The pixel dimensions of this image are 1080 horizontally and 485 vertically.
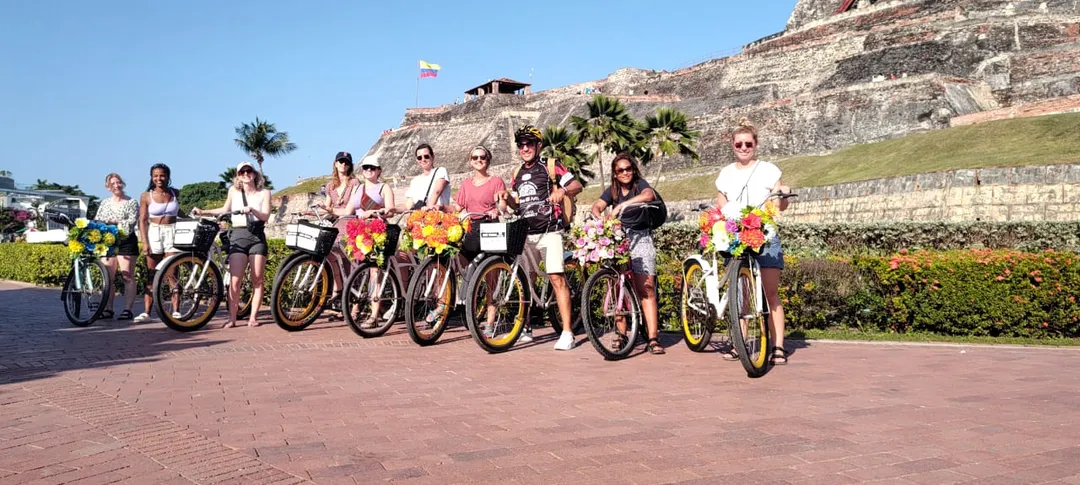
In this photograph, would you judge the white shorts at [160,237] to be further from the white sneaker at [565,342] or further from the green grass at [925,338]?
the green grass at [925,338]

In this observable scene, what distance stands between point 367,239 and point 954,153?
21.4 meters

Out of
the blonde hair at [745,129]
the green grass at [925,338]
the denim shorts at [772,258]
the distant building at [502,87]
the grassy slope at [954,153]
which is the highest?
the distant building at [502,87]

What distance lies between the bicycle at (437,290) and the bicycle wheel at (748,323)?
7.60 ft

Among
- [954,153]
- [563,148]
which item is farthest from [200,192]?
[954,153]

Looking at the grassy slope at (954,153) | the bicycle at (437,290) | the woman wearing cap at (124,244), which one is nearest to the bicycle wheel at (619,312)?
the bicycle at (437,290)

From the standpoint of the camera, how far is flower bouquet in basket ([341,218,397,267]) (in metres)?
7.60

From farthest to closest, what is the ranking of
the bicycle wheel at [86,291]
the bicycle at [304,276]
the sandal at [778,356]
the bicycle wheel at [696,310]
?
the bicycle wheel at [86,291] < the bicycle at [304,276] < the bicycle wheel at [696,310] < the sandal at [778,356]

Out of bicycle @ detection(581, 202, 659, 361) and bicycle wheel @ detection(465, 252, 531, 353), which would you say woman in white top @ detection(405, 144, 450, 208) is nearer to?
bicycle wheel @ detection(465, 252, 531, 353)

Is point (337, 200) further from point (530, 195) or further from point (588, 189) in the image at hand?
point (588, 189)

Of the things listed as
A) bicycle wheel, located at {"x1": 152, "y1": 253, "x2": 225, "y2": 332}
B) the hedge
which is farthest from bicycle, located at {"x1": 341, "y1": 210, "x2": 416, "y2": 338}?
the hedge

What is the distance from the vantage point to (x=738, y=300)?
5625mm

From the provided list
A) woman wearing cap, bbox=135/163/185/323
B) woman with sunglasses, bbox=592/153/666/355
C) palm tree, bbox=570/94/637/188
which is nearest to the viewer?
woman with sunglasses, bbox=592/153/666/355

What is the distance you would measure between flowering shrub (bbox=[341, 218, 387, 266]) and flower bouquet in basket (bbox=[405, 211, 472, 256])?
51 cm

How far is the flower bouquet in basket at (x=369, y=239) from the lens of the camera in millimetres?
7598
